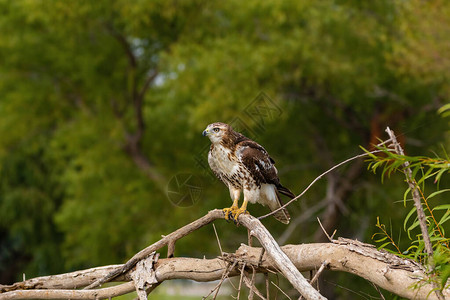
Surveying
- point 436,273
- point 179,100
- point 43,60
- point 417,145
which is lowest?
point 417,145

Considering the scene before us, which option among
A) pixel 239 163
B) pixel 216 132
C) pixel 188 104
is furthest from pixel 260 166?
pixel 188 104

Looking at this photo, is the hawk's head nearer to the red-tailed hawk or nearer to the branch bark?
the red-tailed hawk

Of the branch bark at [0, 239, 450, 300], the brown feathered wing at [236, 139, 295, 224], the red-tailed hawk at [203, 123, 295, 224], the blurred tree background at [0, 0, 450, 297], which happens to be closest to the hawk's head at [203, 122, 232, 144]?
the red-tailed hawk at [203, 123, 295, 224]

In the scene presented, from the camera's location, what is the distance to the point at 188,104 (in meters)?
15.1

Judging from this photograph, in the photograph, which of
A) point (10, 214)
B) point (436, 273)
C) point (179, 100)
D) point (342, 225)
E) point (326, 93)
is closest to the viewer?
point (436, 273)

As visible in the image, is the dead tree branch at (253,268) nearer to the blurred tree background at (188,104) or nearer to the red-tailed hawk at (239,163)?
the red-tailed hawk at (239,163)

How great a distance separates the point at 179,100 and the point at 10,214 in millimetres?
7423

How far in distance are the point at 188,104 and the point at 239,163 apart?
415 inches

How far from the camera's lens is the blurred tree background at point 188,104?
40.4 feet

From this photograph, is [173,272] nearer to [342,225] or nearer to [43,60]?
[342,225]

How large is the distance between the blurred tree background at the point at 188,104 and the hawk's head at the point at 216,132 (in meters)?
3.40

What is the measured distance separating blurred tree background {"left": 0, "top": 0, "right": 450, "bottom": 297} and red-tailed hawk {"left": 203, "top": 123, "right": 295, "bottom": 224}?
332 centimetres

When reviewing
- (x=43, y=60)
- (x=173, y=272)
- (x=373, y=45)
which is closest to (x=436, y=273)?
(x=173, y=272)

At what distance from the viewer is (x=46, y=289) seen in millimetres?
3520
